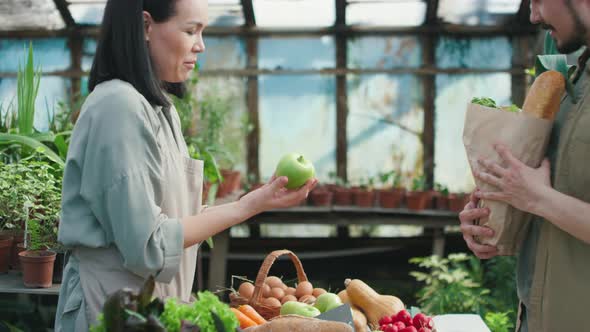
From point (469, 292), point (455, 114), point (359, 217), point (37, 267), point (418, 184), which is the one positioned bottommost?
point (469, 292)

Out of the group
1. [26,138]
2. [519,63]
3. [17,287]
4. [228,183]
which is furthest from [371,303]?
[519,63]

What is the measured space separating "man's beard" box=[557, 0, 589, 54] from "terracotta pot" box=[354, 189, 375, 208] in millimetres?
4618

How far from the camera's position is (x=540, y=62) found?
1.85 metres

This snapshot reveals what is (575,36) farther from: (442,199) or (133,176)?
(442,199)

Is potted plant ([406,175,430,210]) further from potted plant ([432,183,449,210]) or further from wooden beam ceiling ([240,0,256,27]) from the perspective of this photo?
wooden beam ceiling ([240,0,256,27])

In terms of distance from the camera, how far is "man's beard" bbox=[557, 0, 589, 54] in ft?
5.40

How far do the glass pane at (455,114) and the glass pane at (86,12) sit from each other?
3.36m

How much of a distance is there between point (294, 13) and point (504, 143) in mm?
5370

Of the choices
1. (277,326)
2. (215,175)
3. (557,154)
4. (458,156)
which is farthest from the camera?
(458,156)

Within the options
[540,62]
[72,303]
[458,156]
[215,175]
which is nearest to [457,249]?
[458,156]

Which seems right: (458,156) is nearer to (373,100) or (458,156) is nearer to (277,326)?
(373,100)

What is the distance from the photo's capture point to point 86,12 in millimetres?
6805

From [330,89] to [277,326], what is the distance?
5.22 m

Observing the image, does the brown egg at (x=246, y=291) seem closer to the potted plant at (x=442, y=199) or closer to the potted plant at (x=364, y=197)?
the potted plant at (x=364, y=197)
